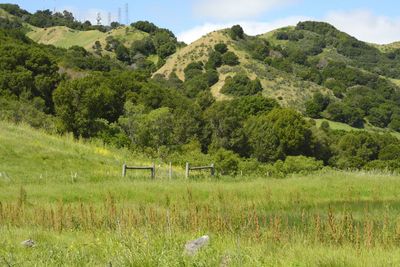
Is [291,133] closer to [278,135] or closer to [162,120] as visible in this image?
[278,135]

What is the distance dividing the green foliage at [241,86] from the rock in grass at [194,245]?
109 m

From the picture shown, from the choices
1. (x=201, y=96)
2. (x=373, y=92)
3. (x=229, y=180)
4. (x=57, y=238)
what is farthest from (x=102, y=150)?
(x=373, y=92)

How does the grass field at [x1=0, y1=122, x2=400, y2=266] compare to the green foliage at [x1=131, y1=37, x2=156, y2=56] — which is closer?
the grass field at [x1=0, y1=122, x2=400, y2=266]

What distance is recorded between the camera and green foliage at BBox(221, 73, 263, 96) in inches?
4708

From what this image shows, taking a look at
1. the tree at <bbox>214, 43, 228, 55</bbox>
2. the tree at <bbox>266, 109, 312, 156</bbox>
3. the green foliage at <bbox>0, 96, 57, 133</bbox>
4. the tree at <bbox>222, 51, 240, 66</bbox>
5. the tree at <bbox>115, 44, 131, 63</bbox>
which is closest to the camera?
the green foliage at <bbox>0, 96, 57, 133</bbox>

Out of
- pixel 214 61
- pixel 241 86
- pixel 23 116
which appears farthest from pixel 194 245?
pixel 214 61

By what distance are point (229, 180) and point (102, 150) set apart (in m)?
10.6

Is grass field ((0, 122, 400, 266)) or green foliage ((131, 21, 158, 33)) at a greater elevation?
green foliage ((131, 21, 158, 33))

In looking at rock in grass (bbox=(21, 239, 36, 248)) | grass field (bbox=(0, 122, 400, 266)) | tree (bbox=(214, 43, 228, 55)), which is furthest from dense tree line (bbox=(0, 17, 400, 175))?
tree (bbox=(214, 43, 228, 55))

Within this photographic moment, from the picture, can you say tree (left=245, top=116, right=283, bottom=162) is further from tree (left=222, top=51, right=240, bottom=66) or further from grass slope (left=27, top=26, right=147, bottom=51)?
grass slope (left=27, top=26, right=147, bottom=51)

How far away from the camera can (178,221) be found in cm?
1187

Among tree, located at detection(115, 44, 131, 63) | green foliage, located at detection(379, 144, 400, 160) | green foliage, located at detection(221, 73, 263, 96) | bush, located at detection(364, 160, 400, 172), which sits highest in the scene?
tree, located at detection(115, 44, 131, 63)

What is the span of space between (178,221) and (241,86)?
11100cm

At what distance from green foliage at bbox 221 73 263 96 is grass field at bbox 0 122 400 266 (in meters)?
90.9
